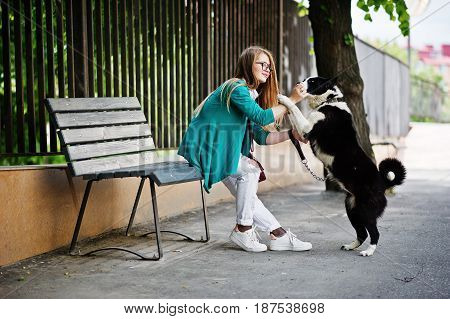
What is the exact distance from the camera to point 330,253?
4230mm

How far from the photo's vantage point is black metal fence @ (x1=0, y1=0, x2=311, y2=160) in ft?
14.6

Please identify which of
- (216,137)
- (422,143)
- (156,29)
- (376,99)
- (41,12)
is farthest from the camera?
(422,143)

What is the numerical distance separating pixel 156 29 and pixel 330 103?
7.22ft

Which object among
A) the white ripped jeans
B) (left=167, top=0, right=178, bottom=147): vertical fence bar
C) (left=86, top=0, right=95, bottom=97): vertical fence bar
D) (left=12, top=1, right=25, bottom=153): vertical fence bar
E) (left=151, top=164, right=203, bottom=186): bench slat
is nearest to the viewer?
(left=151, top=164, right=203, bottom=186): bench slat

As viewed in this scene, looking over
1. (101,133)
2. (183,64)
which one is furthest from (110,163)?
(183,64)

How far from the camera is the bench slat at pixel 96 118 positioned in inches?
158

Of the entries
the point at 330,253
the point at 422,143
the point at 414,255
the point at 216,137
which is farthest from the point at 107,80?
the point at 422,143

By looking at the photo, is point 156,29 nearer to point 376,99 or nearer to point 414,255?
point 414,255

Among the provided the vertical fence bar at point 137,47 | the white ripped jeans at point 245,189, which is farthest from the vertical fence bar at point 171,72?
the white ripped jeans at point 245,189

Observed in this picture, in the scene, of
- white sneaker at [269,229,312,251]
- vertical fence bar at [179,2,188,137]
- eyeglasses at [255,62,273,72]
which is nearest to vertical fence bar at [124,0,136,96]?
vertical fence bar at [179,2,188,137]

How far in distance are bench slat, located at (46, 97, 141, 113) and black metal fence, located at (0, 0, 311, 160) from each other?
362 mm

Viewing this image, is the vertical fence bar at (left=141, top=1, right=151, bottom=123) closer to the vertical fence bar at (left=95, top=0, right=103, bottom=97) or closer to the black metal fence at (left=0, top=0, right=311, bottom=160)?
the black metal fence at (left=0, top=0, right=311, bottom=160)

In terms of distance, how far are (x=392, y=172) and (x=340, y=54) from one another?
337 cm

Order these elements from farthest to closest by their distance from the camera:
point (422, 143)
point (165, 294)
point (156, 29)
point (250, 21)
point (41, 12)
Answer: point (422, 143) → point (250, 21) → point (156, 29) → point (41, 12) → point (165, 294)
